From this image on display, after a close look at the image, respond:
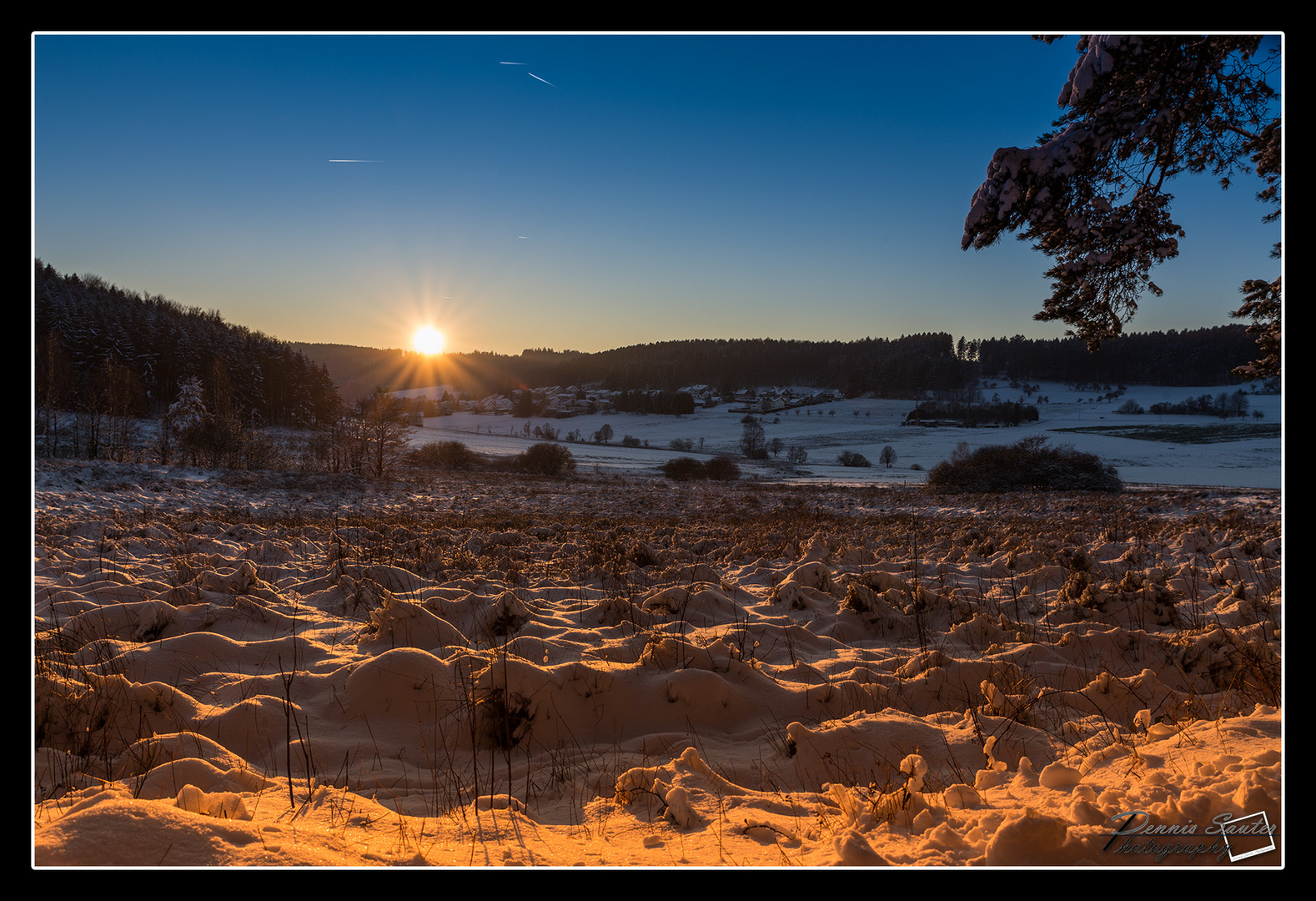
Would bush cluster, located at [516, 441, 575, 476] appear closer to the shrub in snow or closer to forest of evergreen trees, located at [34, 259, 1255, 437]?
the shrub in snow

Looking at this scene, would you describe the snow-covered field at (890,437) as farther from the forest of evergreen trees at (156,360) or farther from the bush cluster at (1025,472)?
the forest of evergreen trees at (156,360)

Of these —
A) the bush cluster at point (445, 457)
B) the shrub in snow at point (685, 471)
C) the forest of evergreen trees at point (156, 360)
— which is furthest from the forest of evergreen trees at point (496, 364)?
the shrub in snow at point (685, 471)

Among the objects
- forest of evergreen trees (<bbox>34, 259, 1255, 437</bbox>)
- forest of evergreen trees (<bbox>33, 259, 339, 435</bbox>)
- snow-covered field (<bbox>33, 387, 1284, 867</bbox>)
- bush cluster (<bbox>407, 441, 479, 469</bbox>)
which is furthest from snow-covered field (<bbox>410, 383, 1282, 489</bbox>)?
snow-covered field (<bbox>33, 387, 1284, 867</bbox>)

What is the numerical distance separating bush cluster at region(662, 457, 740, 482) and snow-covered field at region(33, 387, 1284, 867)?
40.3 m

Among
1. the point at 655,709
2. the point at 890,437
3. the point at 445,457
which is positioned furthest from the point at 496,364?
the point at 655,709

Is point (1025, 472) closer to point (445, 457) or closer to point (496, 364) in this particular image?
point (445, 457)

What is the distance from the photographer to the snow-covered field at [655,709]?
1.72 meters

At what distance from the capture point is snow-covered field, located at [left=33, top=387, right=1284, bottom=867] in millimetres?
1725

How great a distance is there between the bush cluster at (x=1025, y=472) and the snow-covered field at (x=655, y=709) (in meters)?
29.6

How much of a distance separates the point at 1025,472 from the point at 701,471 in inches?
913
